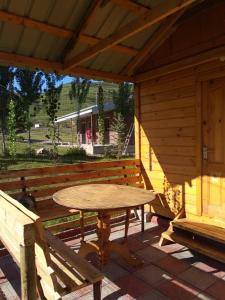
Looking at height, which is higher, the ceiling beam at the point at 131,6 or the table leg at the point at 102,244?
the ceiling beam at the point at 131,6

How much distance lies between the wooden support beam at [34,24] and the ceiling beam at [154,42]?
131cm

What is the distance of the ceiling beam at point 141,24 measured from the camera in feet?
8.98

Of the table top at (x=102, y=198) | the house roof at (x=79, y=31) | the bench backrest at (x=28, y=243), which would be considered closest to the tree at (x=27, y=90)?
the house roof at (x=79, y=31)

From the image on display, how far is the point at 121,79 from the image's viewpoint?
5.05 meters

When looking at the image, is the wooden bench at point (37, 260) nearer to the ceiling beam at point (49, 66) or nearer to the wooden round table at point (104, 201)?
the wooden round table at point (104, 201)

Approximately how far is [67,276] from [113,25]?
10.6 ft

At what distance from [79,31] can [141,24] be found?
3.57 ft

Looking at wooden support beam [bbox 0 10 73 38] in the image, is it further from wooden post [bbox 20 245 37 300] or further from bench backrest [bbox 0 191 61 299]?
wooden post [bbox 20 245 37 300]

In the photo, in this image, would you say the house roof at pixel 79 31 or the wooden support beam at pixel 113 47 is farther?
the wooden support beam at pixel 113 47

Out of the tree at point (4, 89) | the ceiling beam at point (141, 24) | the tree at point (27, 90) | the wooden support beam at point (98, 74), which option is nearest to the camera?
the ceiling beam at point (141, 24)

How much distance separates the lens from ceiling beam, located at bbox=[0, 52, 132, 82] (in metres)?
3.91

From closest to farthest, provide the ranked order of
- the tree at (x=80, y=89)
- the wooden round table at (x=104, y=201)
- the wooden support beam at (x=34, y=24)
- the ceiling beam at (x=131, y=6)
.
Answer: the wooden round table at (x=104, y=201), the wooden support beam at (x=34, y=24), the ceiling beam at (x=131, y=6), the tree at (x=80, y=89)

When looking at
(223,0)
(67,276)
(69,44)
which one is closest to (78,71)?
(69,44)

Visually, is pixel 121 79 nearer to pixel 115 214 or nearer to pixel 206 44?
pixel 206 44
